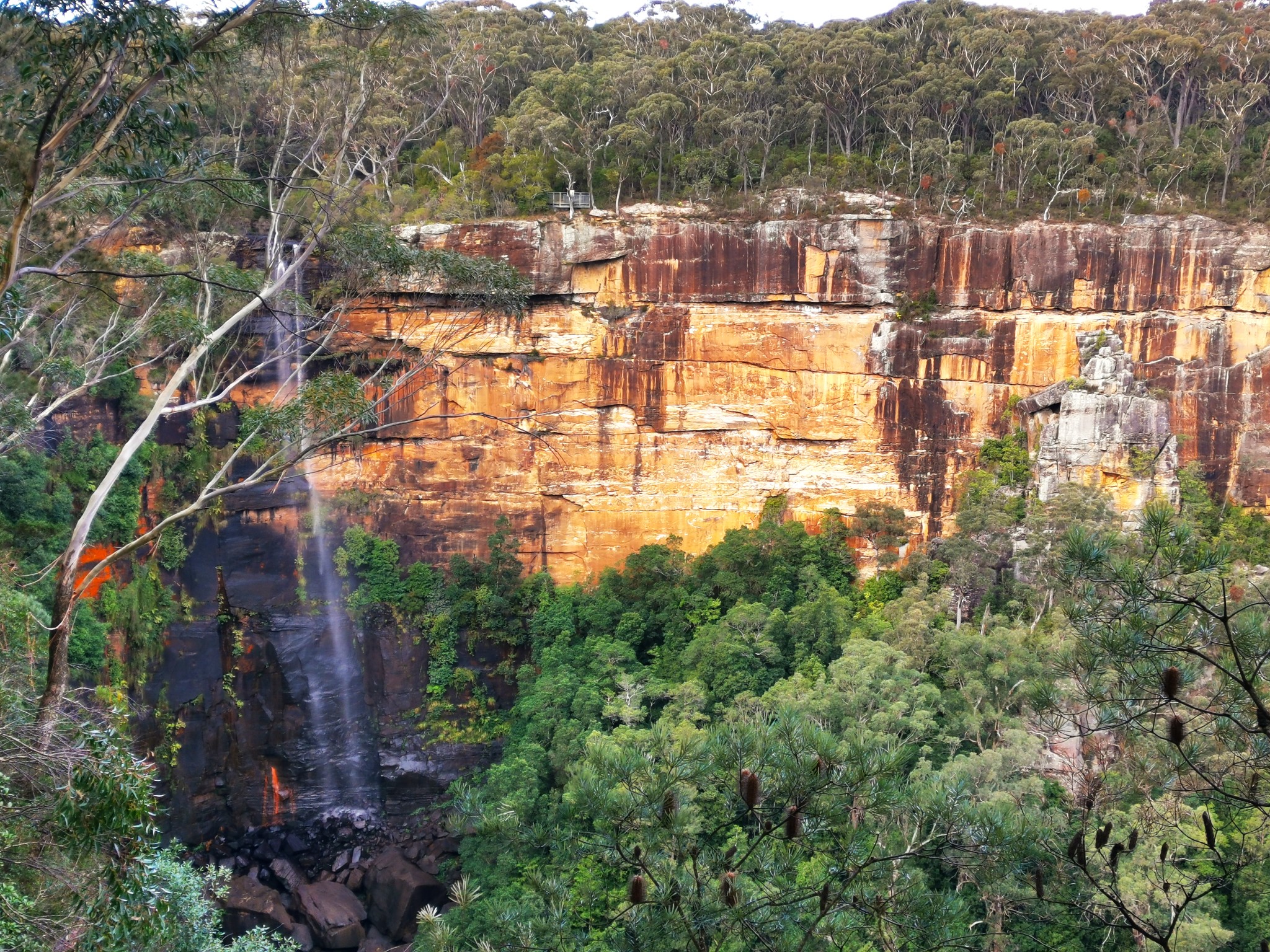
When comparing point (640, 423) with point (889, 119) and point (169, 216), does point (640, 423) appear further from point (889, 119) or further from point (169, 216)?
point (169, 216)

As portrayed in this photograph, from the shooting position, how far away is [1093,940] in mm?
9117

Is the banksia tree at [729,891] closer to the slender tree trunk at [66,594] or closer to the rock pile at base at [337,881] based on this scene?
the slender tree trunk at [66,594]

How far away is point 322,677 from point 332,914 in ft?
15.2

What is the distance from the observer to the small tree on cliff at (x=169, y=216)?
5418mm

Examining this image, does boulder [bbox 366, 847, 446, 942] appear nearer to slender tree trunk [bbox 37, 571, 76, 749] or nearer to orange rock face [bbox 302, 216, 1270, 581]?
orange rock face [bbox 302, 216, 1270, 581]

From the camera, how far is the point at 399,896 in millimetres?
15117

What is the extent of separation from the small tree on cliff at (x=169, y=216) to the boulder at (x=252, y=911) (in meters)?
6.68

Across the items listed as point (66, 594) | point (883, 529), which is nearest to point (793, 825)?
point (66, 594)

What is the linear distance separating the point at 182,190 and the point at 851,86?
14.9 m

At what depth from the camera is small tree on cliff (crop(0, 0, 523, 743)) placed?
5.42 m

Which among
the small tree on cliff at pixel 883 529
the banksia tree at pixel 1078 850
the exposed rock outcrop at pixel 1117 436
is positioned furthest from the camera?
the small tree on cliff at pixel 883 529

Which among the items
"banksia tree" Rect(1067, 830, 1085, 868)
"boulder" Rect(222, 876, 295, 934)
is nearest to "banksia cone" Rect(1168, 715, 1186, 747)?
"banksia tree" Rect(1067, 830, 1085, 868)

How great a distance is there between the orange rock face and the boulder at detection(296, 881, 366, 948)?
6.20 meters

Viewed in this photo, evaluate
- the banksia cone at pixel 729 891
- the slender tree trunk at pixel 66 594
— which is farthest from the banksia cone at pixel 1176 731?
the slender tree trunk at pixel 66 594
